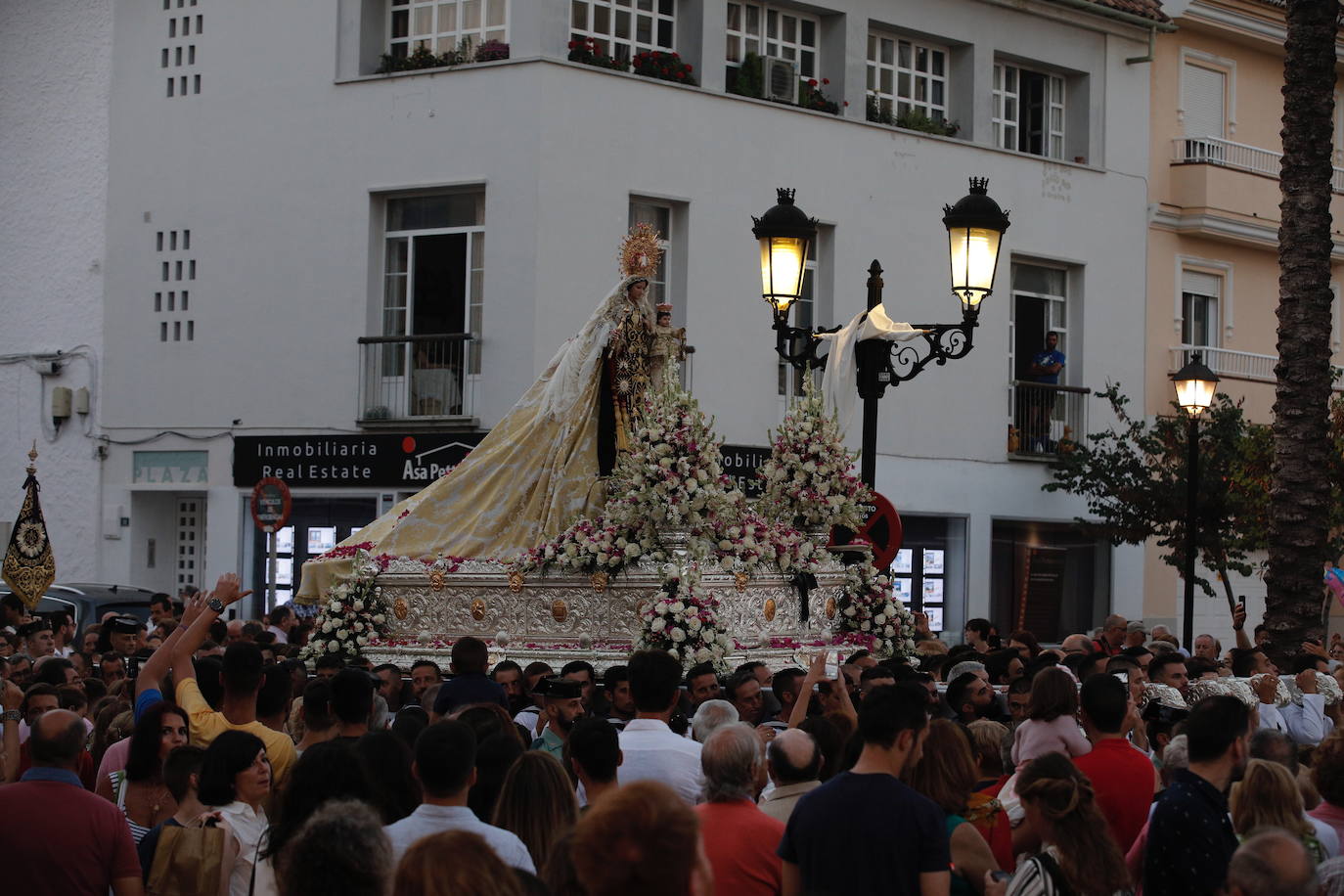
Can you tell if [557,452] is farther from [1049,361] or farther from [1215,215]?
[1215,215]

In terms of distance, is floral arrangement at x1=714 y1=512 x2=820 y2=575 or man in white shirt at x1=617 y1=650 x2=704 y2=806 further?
floral arrangement at x1=714 y1=512 x2=820 y2=575

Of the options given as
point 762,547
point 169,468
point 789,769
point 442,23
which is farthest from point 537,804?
point 169,468

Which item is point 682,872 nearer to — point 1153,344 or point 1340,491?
point 1340,491

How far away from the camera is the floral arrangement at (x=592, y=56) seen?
23781 mm

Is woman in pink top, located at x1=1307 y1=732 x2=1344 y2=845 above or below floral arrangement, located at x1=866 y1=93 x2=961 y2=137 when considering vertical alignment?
below

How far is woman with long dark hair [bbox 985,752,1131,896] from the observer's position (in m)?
5.93

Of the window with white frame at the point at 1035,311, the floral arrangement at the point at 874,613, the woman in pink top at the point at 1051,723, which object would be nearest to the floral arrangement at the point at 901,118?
the window with white frame at the point at 1035,311

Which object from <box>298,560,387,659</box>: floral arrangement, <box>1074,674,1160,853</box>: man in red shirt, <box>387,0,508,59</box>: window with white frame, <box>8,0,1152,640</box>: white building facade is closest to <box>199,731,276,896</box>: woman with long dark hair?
<box>1074,674,1160,853</box>: man in red shirt

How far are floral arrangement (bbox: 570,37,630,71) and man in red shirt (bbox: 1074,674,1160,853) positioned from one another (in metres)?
17.4

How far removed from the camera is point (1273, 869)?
4.87 metres

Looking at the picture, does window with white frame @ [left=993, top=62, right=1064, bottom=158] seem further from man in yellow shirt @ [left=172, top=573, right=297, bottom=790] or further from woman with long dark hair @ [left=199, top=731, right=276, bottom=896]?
woman with long dark hair @ [left=199, top=731, right=276, bottom=896]

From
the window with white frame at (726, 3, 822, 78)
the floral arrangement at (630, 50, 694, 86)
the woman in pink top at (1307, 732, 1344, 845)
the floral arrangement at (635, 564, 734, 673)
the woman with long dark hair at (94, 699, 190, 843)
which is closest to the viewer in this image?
the woman in pink top at (1307, 732, 1344, 845)

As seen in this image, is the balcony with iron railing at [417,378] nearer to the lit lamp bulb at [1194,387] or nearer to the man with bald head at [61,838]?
the lit lamp bulb at [1194,387]

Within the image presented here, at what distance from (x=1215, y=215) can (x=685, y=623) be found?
1887 cm
